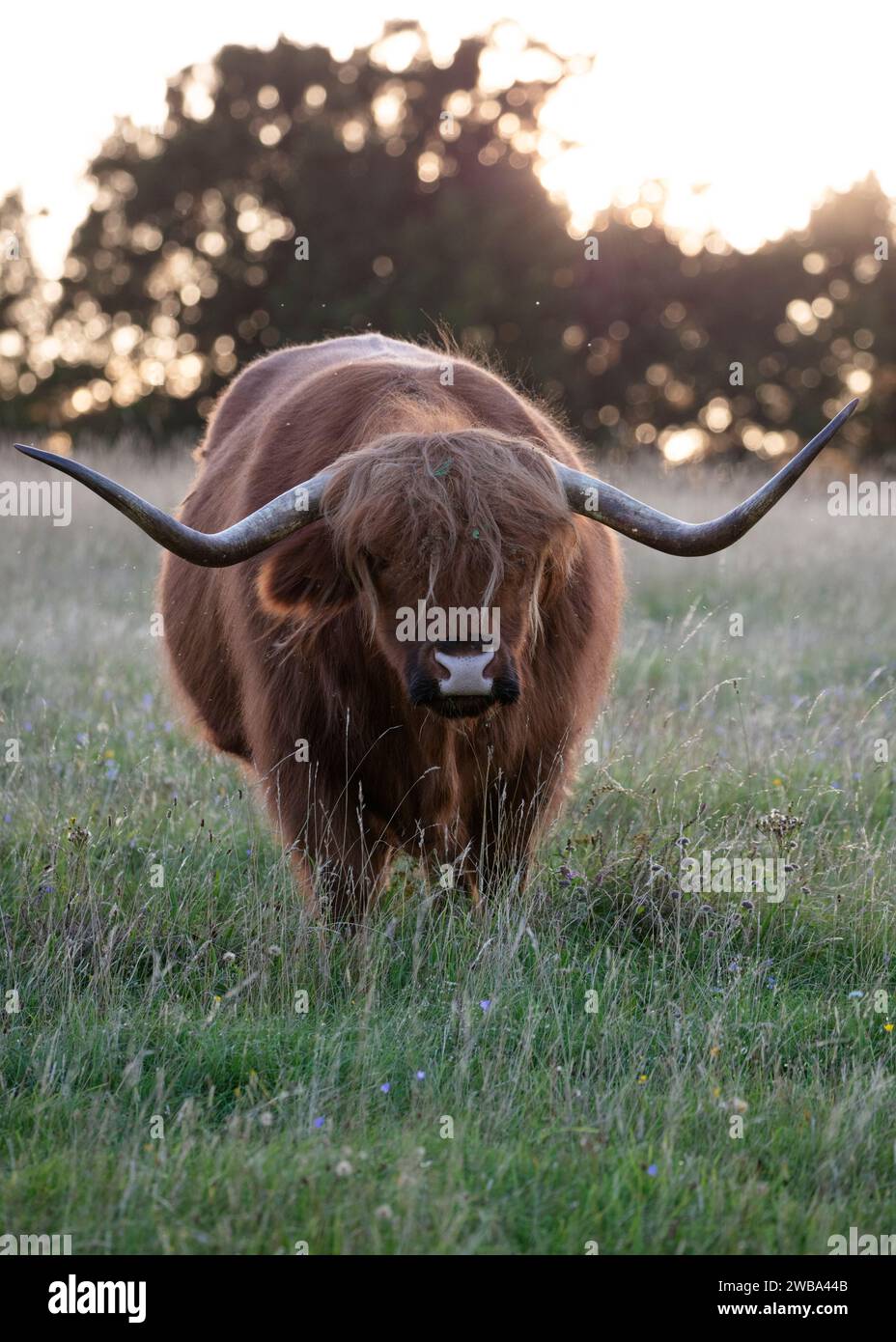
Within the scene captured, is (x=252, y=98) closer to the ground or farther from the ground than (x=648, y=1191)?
farther from the ground

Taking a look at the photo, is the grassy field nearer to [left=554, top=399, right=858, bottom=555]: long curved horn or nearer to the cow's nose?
the cow's nose

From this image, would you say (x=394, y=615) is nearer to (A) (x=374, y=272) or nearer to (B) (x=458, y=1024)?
(B) (x=458, y=1024)

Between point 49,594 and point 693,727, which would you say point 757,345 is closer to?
point 49,594

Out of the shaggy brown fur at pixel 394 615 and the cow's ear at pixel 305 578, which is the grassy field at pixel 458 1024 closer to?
the shaggy brown fur at pixel 394 615

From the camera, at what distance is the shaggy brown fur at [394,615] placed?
12.0 feet

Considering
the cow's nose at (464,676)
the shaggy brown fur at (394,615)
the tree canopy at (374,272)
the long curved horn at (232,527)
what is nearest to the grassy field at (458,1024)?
the shaggy brown fur at (394,615)

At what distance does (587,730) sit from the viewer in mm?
4766

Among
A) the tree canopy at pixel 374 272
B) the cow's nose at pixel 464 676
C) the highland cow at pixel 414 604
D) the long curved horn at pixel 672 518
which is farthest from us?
the tree canopy at pixel 374 272

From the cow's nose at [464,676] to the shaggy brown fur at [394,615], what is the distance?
15cm

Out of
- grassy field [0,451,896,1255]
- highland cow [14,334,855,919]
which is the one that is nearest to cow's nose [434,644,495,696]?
highland cow [14,334,855,919]

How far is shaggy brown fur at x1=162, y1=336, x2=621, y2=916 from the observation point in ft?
12.0

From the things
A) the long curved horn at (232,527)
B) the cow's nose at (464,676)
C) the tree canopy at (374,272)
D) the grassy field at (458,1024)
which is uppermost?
the tree canopy at (374,272)

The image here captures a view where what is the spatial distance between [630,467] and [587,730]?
11672 millimetres
